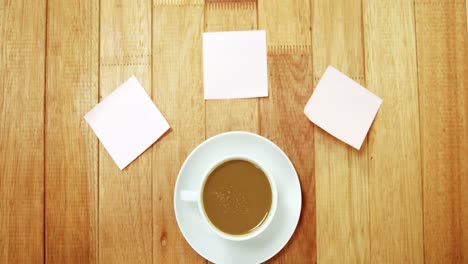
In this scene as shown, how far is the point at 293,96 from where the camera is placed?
785 millimetres

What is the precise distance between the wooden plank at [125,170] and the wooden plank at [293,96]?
0.25 m

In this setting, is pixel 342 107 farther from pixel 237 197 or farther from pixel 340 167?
pixel 237 197

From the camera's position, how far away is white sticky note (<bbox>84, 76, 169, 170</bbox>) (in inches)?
30.9

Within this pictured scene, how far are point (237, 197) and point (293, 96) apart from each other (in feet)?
0.80

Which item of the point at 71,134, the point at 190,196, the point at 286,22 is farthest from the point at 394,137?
the point at 71,134

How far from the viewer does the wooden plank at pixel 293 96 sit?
765 millimetres

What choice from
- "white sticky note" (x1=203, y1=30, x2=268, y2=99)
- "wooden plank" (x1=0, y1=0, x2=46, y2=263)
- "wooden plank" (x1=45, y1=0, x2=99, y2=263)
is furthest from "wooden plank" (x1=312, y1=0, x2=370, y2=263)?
"wooden plank" (x1=0, y1=0, x2=46, y2=263)

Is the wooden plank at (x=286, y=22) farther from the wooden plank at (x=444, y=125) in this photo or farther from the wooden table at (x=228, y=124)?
the wooden plank at (x=444, y=125)

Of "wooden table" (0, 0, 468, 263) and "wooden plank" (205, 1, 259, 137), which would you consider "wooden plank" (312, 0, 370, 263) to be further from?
"wooden plank" (205, 1, 259, 137)

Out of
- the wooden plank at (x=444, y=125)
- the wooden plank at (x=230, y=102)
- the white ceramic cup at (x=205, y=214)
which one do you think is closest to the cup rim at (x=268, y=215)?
the white ceramic cup at (x=205, y=214)

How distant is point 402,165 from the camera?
A: 78 cm

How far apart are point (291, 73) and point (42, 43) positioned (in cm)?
53

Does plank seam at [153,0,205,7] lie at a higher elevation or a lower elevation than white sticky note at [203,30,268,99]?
higher

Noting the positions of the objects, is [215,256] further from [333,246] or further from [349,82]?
[349,82]
